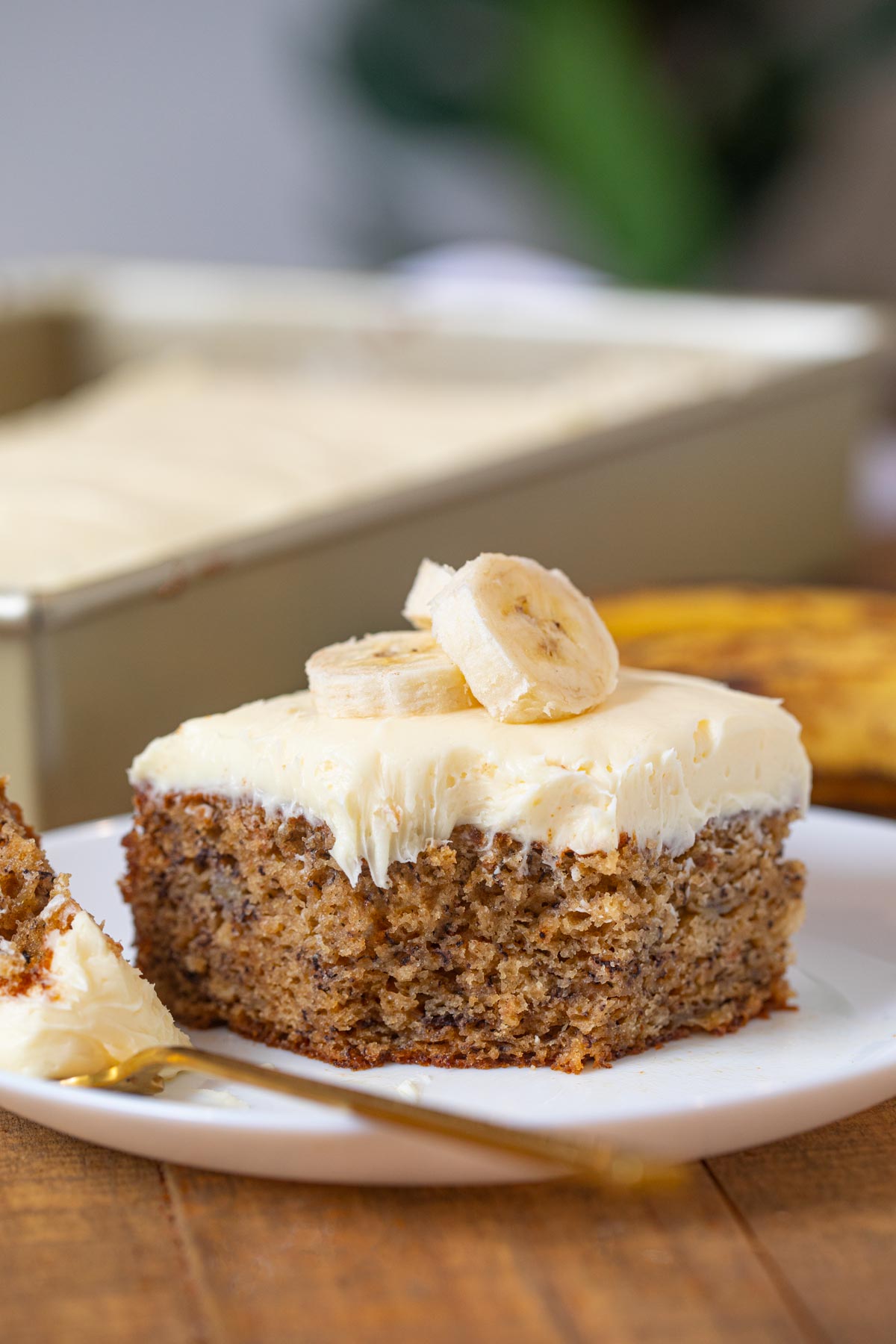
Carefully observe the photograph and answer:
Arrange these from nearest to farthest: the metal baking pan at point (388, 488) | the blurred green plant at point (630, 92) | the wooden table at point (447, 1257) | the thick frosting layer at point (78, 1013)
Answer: the wooden table at point (447, 1257)
the thick frosting layer at point (78, 1013)
the metal baking pan at point (388, 488)
the blurred green plant at point (630, 92)

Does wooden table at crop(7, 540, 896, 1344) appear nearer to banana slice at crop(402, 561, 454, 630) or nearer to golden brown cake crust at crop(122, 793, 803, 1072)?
golden brown cake crust at crop(122, 793, 803, 1072)

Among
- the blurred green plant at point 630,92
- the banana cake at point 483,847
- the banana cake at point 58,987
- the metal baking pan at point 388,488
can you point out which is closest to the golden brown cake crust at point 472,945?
the banana cake at point 483,847

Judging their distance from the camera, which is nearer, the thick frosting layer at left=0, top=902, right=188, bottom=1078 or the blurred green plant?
the thick frosting layer at left=0, top=902, right=188, bottom=1078

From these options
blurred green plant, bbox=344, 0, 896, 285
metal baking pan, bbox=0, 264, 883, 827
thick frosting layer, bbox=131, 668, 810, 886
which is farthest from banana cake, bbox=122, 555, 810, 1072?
blurred green plant, bbox=344, 0, 896, 285

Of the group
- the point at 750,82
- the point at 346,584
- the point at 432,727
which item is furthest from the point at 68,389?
the point at 432,727

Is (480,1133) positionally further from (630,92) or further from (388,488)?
(630,92)

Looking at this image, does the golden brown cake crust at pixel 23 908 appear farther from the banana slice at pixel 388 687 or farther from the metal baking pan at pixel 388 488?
the metal baking pan at pixel 388 488

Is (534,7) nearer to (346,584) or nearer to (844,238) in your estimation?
(844,238)
